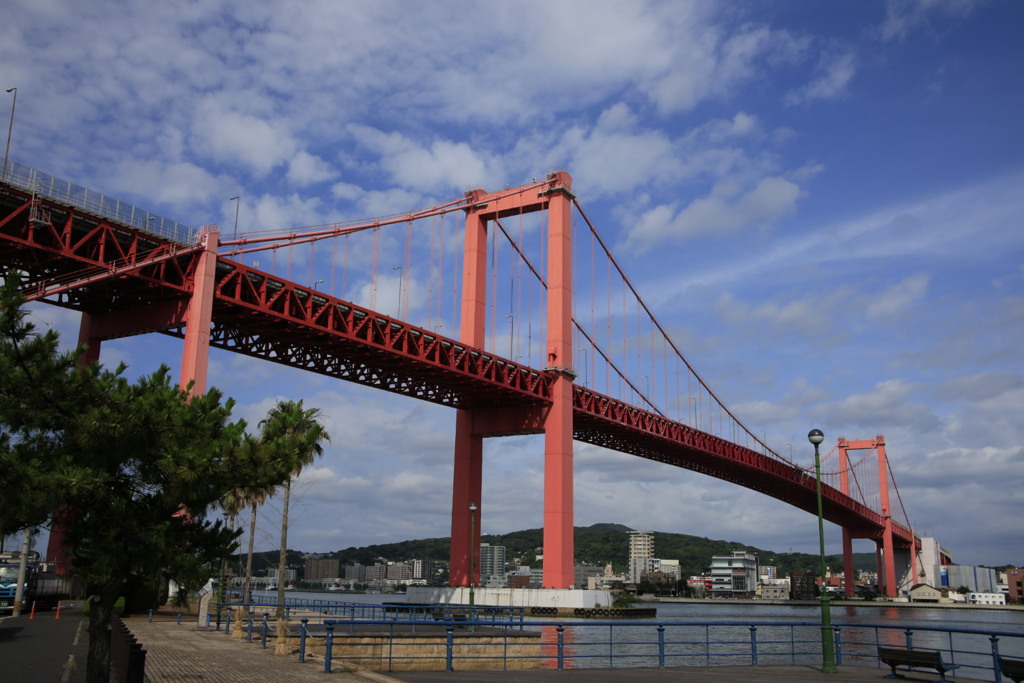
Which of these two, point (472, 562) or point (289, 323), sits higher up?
point (289, 323)

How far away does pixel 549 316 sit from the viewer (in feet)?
175

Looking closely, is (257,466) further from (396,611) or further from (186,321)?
(186,321)

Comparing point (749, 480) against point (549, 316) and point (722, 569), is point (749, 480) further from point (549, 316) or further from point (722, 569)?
point (722, 569)

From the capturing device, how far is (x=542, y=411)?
2114 inches

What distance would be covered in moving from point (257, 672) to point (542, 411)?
123 ft

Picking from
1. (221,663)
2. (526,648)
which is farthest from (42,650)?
(526,648)

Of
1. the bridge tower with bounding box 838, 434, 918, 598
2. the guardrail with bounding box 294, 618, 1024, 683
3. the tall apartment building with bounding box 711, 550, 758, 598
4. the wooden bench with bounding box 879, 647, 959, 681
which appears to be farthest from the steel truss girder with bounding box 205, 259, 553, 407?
the tall apartment building with bounding box 711, 550, 758, 598

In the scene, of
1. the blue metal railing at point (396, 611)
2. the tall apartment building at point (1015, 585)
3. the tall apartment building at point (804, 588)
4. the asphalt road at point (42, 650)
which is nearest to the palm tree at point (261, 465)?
the asphalt road at point (42, 650)

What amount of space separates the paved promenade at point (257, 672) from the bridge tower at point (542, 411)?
28.9m

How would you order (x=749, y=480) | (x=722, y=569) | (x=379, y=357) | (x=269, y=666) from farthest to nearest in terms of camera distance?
(x=722, y=569), (x=749, y=480), (x=379, y=357), (x=269, y=666)

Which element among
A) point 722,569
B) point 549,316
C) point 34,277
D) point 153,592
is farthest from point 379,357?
point 722,569

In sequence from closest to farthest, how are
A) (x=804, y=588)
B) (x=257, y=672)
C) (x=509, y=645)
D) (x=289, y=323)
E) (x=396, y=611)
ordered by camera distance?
(x=257, y=672) → (x=509, y=645) → (x=396, y=611) → (x=289, y=323) → (x=804, y=588)

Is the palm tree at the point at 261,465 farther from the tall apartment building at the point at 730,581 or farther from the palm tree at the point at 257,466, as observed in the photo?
the tall apartment building at the point at 730,581

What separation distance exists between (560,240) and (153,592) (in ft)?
136
